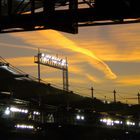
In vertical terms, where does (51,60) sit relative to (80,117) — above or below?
above

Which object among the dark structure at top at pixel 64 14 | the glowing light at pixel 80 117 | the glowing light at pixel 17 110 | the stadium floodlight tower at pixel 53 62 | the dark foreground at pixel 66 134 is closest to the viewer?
the dark structure at top at pixel 64 14

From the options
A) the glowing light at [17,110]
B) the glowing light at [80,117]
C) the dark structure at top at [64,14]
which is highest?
the dark structure at top at [64,14]

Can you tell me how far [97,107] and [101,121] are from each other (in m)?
9.60

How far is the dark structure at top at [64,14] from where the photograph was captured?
1361 centimetres

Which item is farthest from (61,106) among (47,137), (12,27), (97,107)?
(12,27)

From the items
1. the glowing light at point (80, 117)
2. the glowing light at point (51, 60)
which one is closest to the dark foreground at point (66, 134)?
the glowing light at point (80, 117)

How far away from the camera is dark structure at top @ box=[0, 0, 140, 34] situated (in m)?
13.6

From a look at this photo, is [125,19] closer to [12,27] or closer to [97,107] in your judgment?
[12,27]

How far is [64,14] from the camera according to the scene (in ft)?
48.1

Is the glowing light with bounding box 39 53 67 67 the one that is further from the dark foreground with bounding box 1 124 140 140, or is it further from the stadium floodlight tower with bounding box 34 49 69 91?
the dark foreground with bounding box 1 124 140 140

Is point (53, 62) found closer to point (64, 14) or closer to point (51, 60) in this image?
point (51, 60)

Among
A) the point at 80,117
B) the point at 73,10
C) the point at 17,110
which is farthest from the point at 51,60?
the point at 73,10

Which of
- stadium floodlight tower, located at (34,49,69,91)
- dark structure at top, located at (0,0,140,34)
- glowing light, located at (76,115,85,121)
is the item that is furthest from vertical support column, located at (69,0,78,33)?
stadium floodlight tower, located at (34,49,69,91)

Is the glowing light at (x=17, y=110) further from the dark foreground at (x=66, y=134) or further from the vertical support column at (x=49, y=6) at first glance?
the vertical support column at (x=49, y=6)
